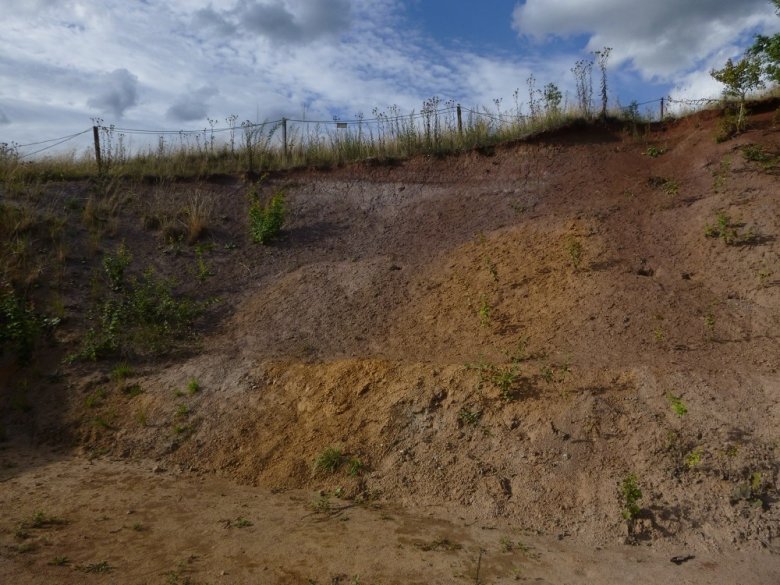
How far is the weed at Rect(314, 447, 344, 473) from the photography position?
6.82 meters

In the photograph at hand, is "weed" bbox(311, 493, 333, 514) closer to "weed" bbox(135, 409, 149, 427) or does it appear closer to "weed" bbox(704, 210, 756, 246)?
"weed" bbox(135, 409, 149, 427)

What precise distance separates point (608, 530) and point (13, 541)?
5149 mm

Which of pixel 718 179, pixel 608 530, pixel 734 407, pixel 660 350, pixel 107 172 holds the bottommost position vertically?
pixel 608 530

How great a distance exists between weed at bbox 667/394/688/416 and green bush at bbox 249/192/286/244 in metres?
8.17

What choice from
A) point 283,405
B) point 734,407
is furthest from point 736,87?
point 283,405

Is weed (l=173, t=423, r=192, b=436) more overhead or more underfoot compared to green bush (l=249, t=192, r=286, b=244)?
more underfoot

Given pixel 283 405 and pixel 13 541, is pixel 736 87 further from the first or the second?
pixel 13 541

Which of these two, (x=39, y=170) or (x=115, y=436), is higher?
(x=39, y=170)

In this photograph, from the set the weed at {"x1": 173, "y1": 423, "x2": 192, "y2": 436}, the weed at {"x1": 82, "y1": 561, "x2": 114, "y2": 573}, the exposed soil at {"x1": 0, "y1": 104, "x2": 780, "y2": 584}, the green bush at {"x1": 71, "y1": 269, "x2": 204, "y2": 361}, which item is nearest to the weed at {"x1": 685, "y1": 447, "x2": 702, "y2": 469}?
the exposed soil at {"x1": 0, "y1": 104, "x2": 780, "y2": 584}

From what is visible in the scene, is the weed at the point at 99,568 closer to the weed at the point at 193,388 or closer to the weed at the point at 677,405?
the weed at the point at 193,388

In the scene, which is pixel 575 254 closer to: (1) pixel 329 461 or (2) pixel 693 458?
(2) pixel 693 458

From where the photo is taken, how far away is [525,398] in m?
6.92

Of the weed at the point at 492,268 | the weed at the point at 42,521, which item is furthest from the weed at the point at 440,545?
the weed at the point at 492,268

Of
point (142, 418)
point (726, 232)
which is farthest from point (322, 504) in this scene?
point (726, 232)
